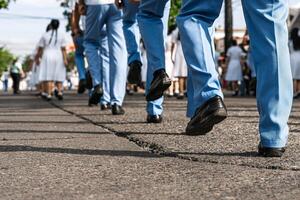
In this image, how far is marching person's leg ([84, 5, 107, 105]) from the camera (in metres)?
8.12

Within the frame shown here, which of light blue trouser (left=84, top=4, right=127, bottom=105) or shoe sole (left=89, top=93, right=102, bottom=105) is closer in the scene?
light blue trouser (left=84, top=4, right=127, bottom=105)

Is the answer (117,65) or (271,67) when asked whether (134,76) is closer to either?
(117,65)

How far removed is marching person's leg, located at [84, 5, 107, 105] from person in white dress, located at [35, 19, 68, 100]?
17.8ft

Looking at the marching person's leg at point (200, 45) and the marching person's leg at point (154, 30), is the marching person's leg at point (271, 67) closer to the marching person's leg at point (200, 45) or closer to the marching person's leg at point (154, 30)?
the marching person's leg at point (200, 45)

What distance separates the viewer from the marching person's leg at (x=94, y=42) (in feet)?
26.7

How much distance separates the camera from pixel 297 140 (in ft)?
14.2

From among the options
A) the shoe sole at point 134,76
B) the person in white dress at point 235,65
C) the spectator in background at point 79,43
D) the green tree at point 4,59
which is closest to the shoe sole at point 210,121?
the shoe sole at point 134,76

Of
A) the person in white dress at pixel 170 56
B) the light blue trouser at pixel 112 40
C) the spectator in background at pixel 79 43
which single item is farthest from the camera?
the person in white dress at pixel 170 56

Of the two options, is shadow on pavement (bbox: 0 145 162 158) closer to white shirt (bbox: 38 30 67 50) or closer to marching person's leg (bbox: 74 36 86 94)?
marching person's leg (bbox: 74 36 86 94)

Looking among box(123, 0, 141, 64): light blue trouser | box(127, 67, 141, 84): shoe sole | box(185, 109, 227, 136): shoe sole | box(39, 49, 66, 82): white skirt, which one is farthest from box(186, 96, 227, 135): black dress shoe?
box(39, 49, 66, 82): white skirt

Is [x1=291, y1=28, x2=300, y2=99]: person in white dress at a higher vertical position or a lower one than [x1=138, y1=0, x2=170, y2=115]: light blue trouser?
lower

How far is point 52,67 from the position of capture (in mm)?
14859

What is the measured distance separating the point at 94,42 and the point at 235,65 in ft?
35.8

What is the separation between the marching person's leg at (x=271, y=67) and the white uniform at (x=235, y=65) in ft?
51.6
